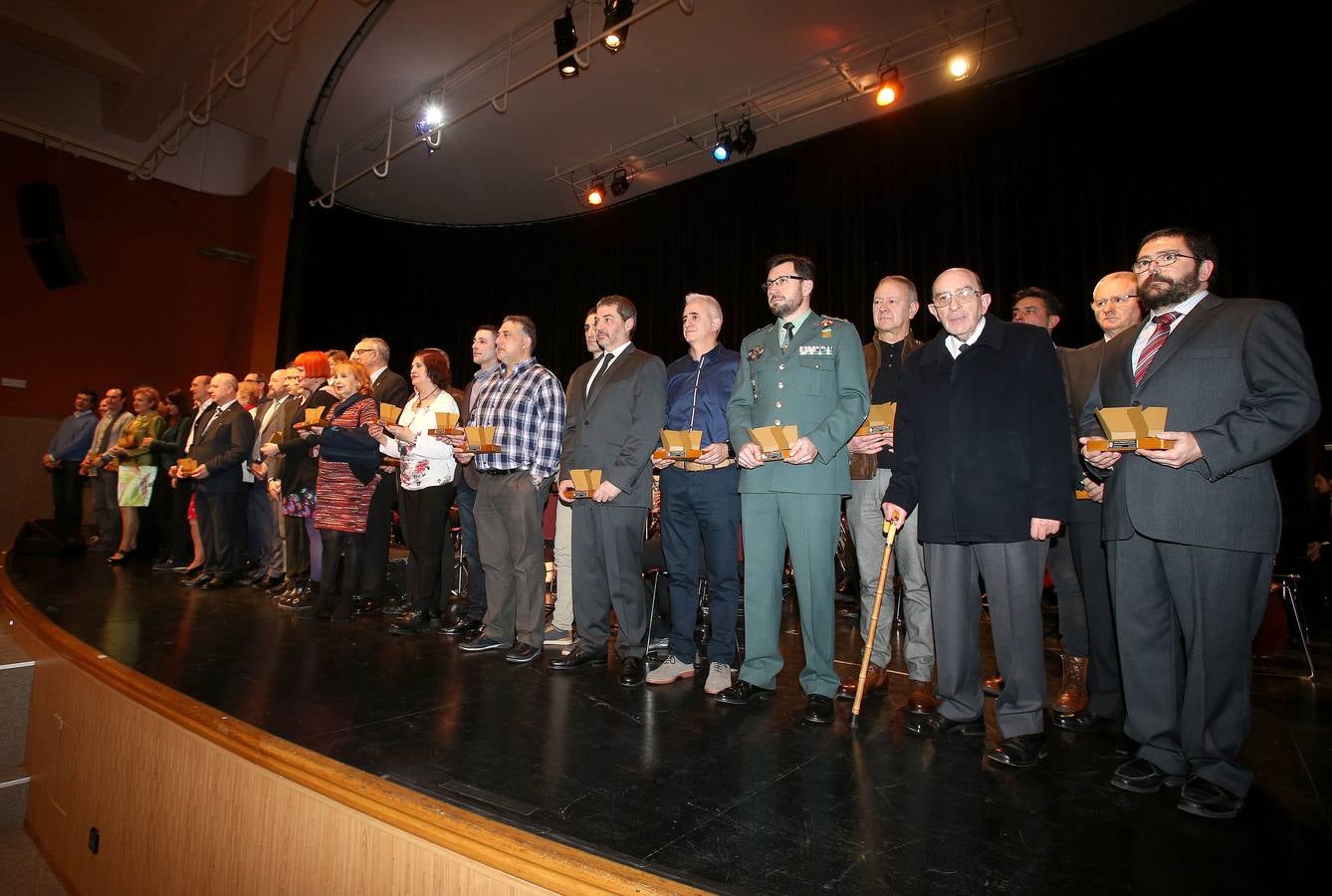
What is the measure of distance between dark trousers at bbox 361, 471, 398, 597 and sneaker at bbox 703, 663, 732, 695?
2.24 meters

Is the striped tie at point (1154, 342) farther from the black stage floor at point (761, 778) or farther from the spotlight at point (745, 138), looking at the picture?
the spotlight at point (745, 138)

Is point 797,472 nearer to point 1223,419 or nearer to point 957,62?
point 1223,419

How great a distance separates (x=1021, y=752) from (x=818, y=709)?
2.11ft

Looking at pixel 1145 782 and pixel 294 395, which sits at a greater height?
pixel 294 395

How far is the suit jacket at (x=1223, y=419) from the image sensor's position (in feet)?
5.85

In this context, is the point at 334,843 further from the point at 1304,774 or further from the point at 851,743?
the point at 1304,774

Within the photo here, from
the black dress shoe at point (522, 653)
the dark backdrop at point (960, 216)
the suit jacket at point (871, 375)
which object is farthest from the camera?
the dark backdrop at point (960, 216)

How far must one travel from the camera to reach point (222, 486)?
5023 millimetres

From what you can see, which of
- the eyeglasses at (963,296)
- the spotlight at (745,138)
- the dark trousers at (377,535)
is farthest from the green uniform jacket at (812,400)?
the spotlight at (745,138)

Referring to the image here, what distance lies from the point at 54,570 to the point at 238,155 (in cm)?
802

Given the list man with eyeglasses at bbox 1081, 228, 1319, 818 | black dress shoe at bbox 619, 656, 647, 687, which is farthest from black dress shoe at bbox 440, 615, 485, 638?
man with eyeglasses at bbox 1081, 228, 1319, 818

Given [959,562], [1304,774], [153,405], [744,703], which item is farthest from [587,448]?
[153,405]

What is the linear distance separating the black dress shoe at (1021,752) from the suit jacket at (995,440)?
605 millimetres

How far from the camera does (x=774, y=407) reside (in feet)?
8.79
